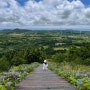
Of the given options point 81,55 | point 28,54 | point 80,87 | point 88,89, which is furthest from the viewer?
point 28,54

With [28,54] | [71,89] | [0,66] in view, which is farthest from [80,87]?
[28,54]

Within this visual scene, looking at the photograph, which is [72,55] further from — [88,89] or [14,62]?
[88,89]

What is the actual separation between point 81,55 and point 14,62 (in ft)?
69.0

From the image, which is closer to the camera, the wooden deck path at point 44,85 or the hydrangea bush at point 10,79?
the hydrangea bush at point 10,79

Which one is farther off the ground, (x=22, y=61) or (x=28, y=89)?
(x=28, y=89)

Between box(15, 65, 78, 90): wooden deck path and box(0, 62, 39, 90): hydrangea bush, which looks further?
box(15, 65, 78, 90): wooden deck path

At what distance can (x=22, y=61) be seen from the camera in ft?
291

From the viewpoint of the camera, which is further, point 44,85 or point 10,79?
point 10,79

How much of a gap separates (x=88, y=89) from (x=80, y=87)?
1.09 m

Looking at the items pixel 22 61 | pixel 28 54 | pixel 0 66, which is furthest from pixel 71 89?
pixel 28 54

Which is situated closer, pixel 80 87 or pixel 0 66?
pixel 80 87

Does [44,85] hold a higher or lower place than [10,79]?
lower

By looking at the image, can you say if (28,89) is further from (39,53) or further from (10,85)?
(39,53)

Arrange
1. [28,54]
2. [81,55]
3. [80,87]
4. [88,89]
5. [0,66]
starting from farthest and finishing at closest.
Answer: [28,54] → [81,55] → [0,66] → [80,87] → [88,89]
